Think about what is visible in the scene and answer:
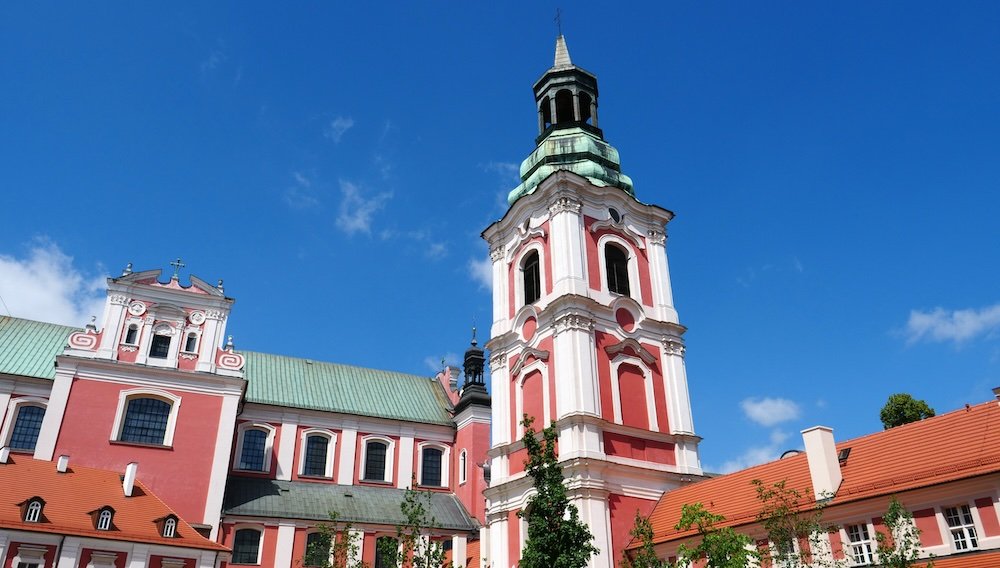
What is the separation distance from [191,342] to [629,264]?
1716cm

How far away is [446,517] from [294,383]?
9.66m

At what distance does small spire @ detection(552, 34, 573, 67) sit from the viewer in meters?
32.1

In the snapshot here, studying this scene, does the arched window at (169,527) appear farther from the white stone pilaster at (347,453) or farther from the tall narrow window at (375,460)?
the tall narrow window at (375,460)

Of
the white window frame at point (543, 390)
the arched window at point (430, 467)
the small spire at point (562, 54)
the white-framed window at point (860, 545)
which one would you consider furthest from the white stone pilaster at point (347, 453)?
the white-framed window at point (860, 545)

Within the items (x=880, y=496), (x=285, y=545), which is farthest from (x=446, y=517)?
(x=880, y=496)

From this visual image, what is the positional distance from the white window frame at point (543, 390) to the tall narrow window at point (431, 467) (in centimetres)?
998

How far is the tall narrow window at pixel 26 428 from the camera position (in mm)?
27234

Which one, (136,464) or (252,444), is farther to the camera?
(252,444)

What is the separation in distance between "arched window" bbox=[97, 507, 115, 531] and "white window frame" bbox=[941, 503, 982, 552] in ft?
72.4

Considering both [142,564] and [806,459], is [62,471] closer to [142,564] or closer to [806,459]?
[142,564]

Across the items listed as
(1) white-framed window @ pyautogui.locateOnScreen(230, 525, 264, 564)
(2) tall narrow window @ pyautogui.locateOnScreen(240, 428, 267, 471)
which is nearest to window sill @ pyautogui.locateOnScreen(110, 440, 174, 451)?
(1) white-framed window @ pyautogui.locateOnScreen(230, 525, 264, 564)

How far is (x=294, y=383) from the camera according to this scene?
35188 mm

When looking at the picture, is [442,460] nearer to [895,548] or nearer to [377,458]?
[377,458]

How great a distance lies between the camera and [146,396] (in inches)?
1086
